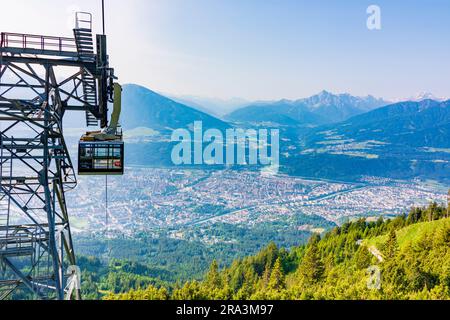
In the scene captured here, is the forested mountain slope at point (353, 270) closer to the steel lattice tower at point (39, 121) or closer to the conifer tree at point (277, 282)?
the conifer tree at point (277, 282)

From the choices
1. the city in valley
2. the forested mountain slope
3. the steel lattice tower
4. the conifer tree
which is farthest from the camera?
the city in valley

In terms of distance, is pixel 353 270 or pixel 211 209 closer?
pixel 353 270

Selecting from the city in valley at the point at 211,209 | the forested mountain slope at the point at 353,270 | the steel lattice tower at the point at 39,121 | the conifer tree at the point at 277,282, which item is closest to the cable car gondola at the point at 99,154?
the steel lattice tower at the point at 39,121

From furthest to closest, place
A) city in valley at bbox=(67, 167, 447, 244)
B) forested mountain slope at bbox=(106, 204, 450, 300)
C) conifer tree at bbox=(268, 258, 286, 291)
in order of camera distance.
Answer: city in valley at bbox=(67, 167, 447, 244) → conifer tree at bbox=(268, 258, 286, 291) → forested mountain slope at bbox=(106, 204, 450, 300)

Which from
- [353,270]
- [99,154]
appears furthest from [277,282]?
[99,154]

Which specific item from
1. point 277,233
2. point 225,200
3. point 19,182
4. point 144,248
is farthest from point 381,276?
point 225,200

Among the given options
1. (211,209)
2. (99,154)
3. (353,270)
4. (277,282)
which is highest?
(99,154)

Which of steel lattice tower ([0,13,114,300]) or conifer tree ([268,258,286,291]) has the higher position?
steel lattice tower ([0,13,114,300])

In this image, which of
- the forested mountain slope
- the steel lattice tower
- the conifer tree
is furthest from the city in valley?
the steel lattice tower

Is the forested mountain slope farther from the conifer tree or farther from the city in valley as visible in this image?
the city in valley

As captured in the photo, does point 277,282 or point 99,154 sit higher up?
point 99,154

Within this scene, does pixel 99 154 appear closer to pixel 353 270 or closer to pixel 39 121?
pixel 39 121
